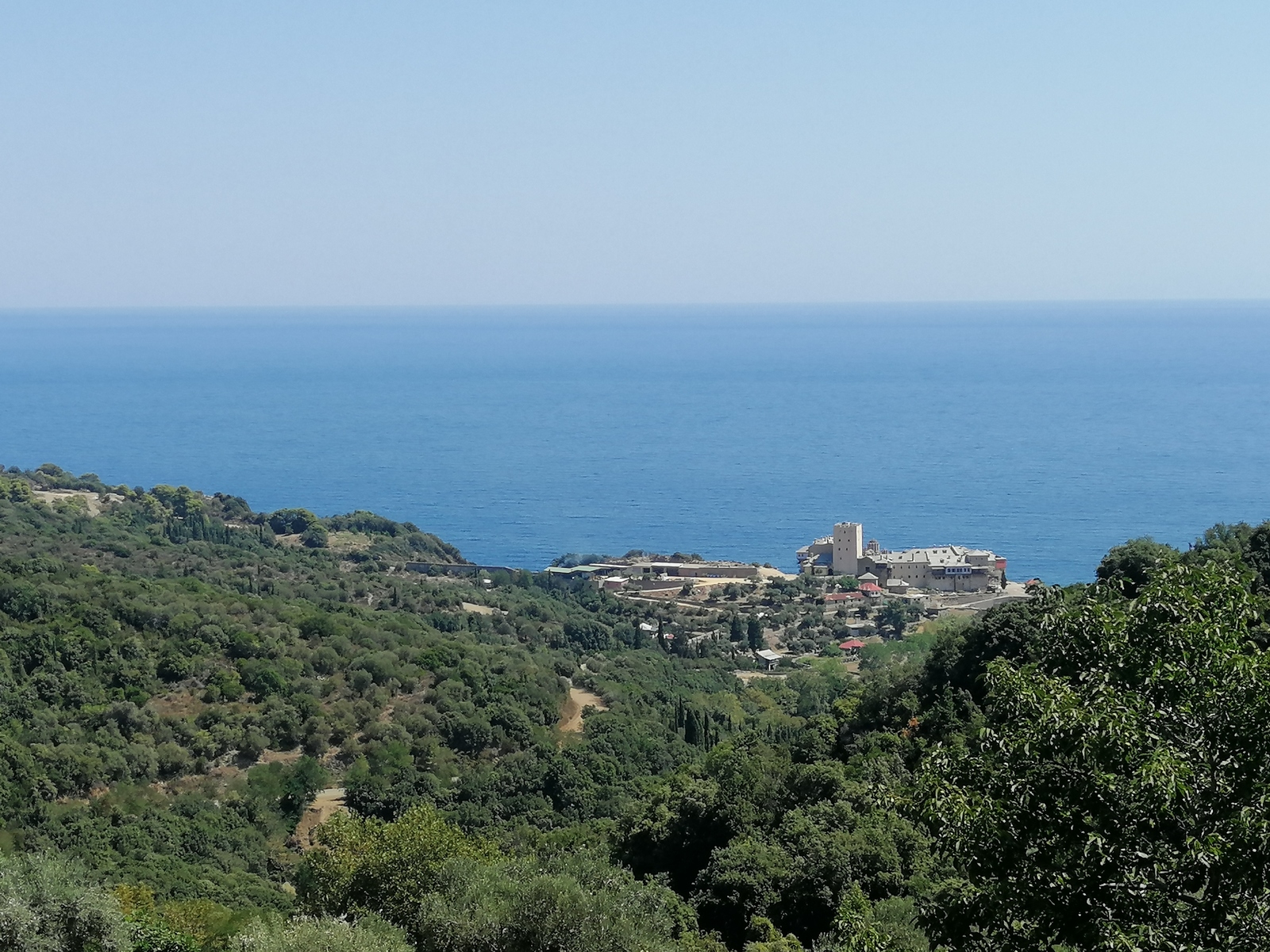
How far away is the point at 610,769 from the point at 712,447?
7251cm

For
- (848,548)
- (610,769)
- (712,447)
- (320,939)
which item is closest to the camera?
(320,939)

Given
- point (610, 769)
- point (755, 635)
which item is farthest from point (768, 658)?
point (610, 769)

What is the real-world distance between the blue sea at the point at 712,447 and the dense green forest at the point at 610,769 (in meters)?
23.7

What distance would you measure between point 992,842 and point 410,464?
294 feet

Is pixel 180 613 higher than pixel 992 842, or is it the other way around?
pixel 992 842

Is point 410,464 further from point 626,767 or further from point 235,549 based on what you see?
point 626,767

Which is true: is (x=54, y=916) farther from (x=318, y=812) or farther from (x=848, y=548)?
(x=848, y=548)

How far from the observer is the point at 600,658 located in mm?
38812

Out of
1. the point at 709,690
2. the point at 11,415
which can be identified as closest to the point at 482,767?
the point at 709,690

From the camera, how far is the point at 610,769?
2614cm

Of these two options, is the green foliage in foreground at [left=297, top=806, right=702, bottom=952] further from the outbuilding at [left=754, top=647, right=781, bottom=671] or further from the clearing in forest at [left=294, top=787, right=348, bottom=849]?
the outbuilding at [left=754, top=647, right=781, bottom=671]

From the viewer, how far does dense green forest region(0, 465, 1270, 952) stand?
5441mm

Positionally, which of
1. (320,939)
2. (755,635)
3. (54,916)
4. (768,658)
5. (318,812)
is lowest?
(768,658)

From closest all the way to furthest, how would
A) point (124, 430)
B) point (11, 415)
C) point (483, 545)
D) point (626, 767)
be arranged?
point (626, 767)
point (483, 545)
point (124, 430)
point (11, 415)
